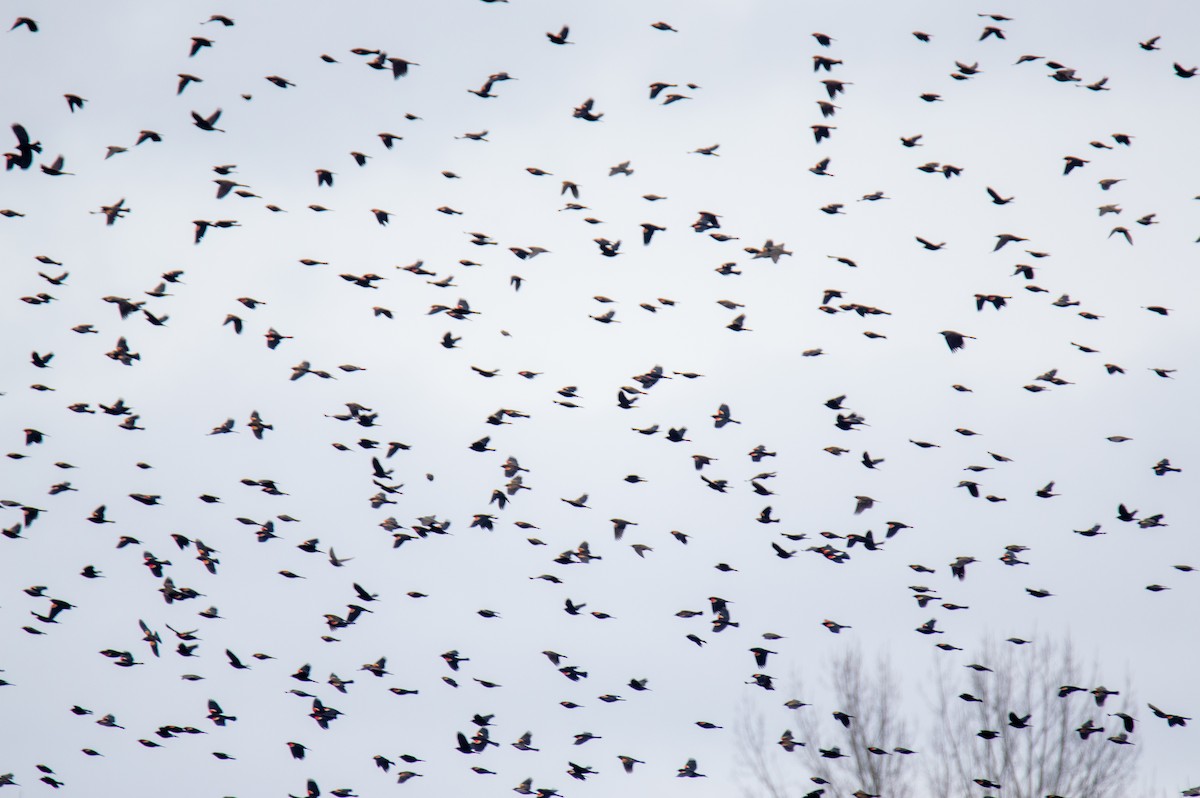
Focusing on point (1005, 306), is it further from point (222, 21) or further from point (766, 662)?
point (222, 21)

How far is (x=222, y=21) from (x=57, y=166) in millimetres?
3263

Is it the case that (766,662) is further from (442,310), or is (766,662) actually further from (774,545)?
(442,310)

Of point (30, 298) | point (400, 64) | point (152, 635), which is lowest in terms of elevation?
point (152, 635)

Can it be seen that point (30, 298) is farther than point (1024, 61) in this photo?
Yes

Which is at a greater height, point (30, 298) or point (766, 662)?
→ point (30, 298)

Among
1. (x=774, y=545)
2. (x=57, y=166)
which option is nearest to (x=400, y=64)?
(x=57, y=166)

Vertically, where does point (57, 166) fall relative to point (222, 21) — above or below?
below

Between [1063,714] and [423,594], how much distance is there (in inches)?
588

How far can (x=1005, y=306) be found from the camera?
95.1ft

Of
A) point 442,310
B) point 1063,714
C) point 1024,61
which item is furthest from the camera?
point 1063,714

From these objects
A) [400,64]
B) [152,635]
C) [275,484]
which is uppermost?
[400,64]

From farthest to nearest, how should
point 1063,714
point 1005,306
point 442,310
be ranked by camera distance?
point 1063,714
point 442,310
point 1005,306

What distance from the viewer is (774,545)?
29750mm

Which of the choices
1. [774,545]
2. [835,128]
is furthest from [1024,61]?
[774,545]
